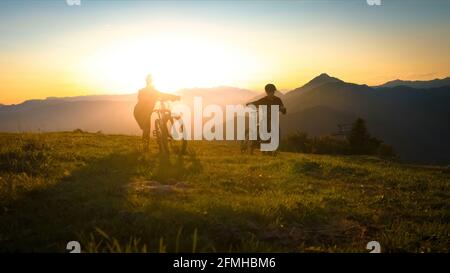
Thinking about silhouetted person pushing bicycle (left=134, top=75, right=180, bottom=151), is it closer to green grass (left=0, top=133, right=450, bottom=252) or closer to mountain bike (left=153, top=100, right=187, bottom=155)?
mountain bike (left=153, top=100, right=187, bottom=155)

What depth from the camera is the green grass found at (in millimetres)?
6668

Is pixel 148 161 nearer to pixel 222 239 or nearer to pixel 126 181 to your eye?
pixel 126 181

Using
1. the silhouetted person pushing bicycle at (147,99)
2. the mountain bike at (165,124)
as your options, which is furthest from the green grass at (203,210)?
the silhouetted person pushing bicycle at (147,99)

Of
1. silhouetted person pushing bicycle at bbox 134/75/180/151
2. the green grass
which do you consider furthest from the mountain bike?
the green grass

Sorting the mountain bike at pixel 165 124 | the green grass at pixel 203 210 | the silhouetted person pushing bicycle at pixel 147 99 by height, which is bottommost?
the green grass at pixel 203 210

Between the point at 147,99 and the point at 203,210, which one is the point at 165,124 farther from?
the point at 203,210

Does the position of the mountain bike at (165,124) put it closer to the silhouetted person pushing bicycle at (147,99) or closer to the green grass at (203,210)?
the silhouetted person pushing bicycle at (147,99)

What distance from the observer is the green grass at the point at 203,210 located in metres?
6.67

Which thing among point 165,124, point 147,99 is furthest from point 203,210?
point 147,99

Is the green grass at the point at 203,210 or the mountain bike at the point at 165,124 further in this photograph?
the mountain bike at the point at 165,124

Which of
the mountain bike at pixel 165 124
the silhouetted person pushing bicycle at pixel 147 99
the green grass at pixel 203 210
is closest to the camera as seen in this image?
the green grass at pixel 203 210

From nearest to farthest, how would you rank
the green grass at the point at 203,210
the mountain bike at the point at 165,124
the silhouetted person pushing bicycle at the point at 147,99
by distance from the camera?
the green grass at the point at 203,210, the mountain bike at the point at 165,124, the silhouetted person pushing bicycle at the point at 147,99

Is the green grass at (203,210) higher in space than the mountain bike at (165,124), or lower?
lower
